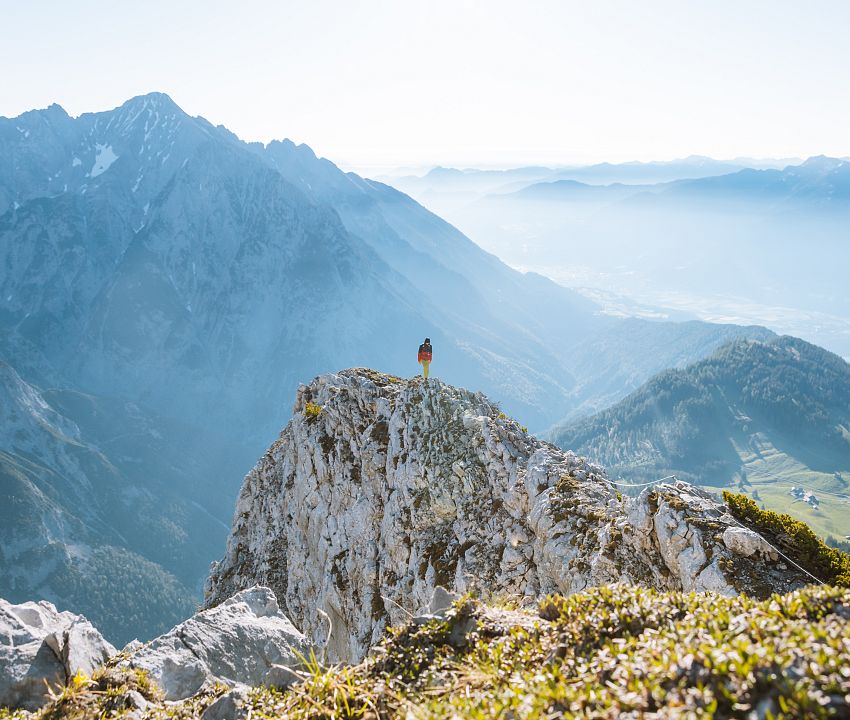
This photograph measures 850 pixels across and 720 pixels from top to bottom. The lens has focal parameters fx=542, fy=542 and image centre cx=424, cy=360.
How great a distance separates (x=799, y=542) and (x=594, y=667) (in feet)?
55.3

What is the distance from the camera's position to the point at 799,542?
20.1 m

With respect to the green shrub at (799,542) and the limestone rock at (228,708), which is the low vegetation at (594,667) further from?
the green shrub at (799,542)

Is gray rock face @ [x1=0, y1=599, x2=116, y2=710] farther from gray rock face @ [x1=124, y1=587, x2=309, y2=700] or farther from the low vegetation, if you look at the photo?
the low vegetation

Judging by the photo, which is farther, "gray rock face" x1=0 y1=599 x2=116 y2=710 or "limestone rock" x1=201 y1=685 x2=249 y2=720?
"gray rock face" x1=0 y1=599 x2=116 y2=710

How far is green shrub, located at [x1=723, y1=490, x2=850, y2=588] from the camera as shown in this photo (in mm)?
18812

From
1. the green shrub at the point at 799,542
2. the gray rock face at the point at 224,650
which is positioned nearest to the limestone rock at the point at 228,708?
the gray rock face at the point at 224,650

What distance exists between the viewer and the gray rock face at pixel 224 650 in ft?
46.3

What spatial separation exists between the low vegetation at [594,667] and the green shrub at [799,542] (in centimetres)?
1314

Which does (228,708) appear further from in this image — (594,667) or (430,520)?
(430,520)

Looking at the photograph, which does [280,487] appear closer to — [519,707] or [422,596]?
[422,596]

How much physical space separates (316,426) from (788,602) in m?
38.6

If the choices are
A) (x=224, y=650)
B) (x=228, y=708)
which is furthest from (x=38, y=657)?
(x=228, y=708)

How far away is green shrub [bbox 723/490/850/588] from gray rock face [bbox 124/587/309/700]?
58.2 feet

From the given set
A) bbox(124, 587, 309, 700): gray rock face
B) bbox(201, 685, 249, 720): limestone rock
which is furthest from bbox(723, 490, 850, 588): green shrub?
bbox(201, 685, 249, 720): limestone rock
